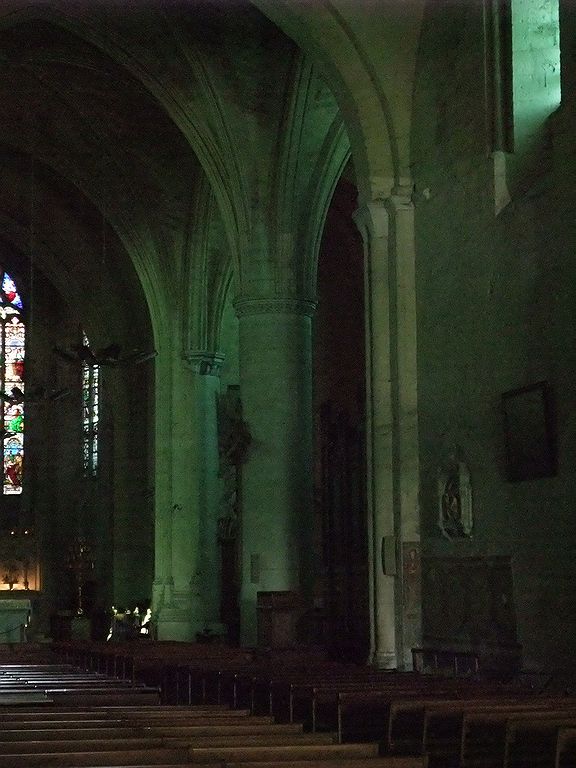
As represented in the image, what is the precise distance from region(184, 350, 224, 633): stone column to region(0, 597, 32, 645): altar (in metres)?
5.11

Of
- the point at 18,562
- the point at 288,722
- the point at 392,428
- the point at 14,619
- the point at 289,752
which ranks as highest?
the point at 392,428

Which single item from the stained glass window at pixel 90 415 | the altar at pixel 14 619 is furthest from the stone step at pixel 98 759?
the stained glass window at pixel 90 415

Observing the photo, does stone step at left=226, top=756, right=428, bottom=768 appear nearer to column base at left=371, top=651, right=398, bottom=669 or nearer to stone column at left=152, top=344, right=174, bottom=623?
column base at left=371, top=651, right=398, bottom=669

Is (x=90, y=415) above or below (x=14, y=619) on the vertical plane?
above

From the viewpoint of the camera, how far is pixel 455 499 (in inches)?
623

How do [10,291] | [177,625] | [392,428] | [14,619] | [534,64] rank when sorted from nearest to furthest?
1. [534,64]
2. [392,428]
3. [177,625]
4. [14,619]
5. [10,291]

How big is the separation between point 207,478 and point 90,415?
402 inches

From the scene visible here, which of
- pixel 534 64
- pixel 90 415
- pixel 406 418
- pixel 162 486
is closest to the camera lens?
pixel 534 64

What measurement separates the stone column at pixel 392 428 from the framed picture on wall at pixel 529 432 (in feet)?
8.40

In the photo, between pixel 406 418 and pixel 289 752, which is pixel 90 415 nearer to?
pixel 406 418

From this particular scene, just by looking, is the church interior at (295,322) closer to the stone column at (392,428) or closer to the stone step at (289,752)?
the stone column at (392,428)

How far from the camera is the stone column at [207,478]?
28.3m

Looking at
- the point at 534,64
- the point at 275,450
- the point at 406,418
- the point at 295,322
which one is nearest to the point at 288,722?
the point at 406,418

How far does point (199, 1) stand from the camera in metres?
21.4
